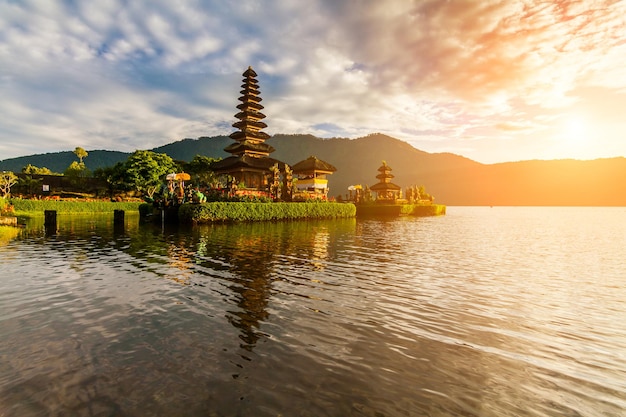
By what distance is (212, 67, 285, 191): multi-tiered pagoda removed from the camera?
49.2 metres

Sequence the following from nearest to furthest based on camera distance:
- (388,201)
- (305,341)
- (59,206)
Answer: (305,341), (59,206), (388,201)

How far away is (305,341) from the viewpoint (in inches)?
227

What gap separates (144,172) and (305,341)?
216 ft

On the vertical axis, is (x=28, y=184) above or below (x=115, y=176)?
below

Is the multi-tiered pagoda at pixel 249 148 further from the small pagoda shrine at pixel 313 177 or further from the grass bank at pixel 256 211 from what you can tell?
the grass bank at pixel 256 211

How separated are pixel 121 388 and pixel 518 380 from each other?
221 inches

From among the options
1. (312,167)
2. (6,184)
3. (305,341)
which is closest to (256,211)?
(312,167)

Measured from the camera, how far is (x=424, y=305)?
8000 mm

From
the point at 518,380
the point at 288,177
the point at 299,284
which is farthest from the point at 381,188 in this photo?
the point at 518,380

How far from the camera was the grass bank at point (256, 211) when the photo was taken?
30.0m

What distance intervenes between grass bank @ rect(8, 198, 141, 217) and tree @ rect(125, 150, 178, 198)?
7980 millimetres

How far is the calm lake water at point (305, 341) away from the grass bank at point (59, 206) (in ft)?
125

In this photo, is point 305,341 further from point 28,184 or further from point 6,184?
point 28,184

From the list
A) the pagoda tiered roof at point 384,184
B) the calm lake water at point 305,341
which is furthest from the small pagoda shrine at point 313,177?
the calm lake water at point 305,341
